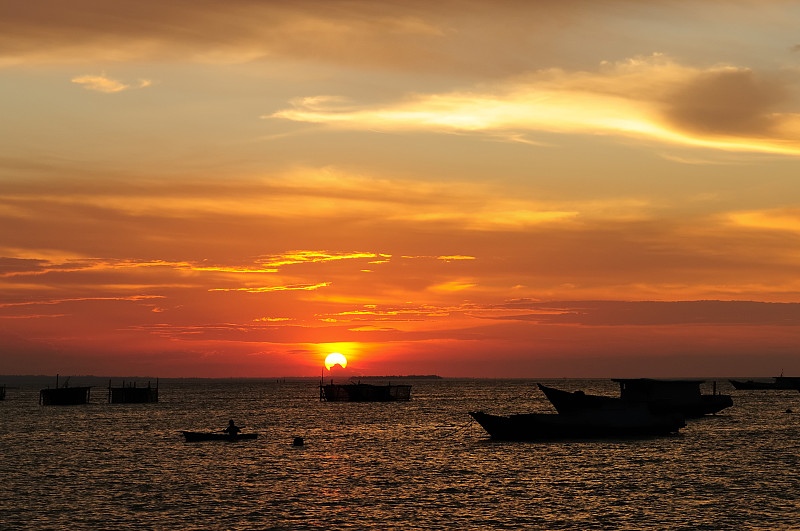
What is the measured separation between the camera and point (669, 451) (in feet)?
263

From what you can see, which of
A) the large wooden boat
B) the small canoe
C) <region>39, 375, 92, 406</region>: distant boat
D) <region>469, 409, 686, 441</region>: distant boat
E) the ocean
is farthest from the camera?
<region>39, 375, 92, 406</region>: distant boat

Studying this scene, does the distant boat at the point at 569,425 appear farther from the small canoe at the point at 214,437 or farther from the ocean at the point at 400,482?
the small canoe at the point at 214,437

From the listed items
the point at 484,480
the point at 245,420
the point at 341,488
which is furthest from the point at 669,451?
the point at 245,420

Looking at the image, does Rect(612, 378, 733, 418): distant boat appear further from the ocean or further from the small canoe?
the small canoe

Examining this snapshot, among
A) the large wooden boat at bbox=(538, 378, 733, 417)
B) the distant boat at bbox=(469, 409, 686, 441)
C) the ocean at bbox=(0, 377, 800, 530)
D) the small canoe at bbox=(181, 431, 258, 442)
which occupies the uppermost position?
the large wooden boat at bbox=(538, 378, 733, 417)

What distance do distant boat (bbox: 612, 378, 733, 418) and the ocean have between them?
634 centimetres

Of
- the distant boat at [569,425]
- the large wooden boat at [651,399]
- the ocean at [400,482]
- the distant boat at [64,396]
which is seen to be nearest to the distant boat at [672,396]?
the large wooden boat at [651,399]

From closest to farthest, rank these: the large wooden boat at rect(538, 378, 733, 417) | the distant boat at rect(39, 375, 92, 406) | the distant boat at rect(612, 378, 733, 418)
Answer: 1. the large wooden boat at rect(538, 378, 733, 417)
2. the distant boat at rect(612, 378, 733, 418)
3. the distant boat at rect(39, 375, 92, 406)

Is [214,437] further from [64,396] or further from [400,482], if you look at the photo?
[64,396]

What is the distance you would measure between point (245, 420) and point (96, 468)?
70946mm

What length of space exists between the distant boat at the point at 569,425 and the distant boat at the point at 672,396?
9862 millimetres

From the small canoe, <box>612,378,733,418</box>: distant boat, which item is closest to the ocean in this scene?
the small canoe

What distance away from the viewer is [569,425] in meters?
85.3

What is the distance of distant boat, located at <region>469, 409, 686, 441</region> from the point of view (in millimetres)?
85125
